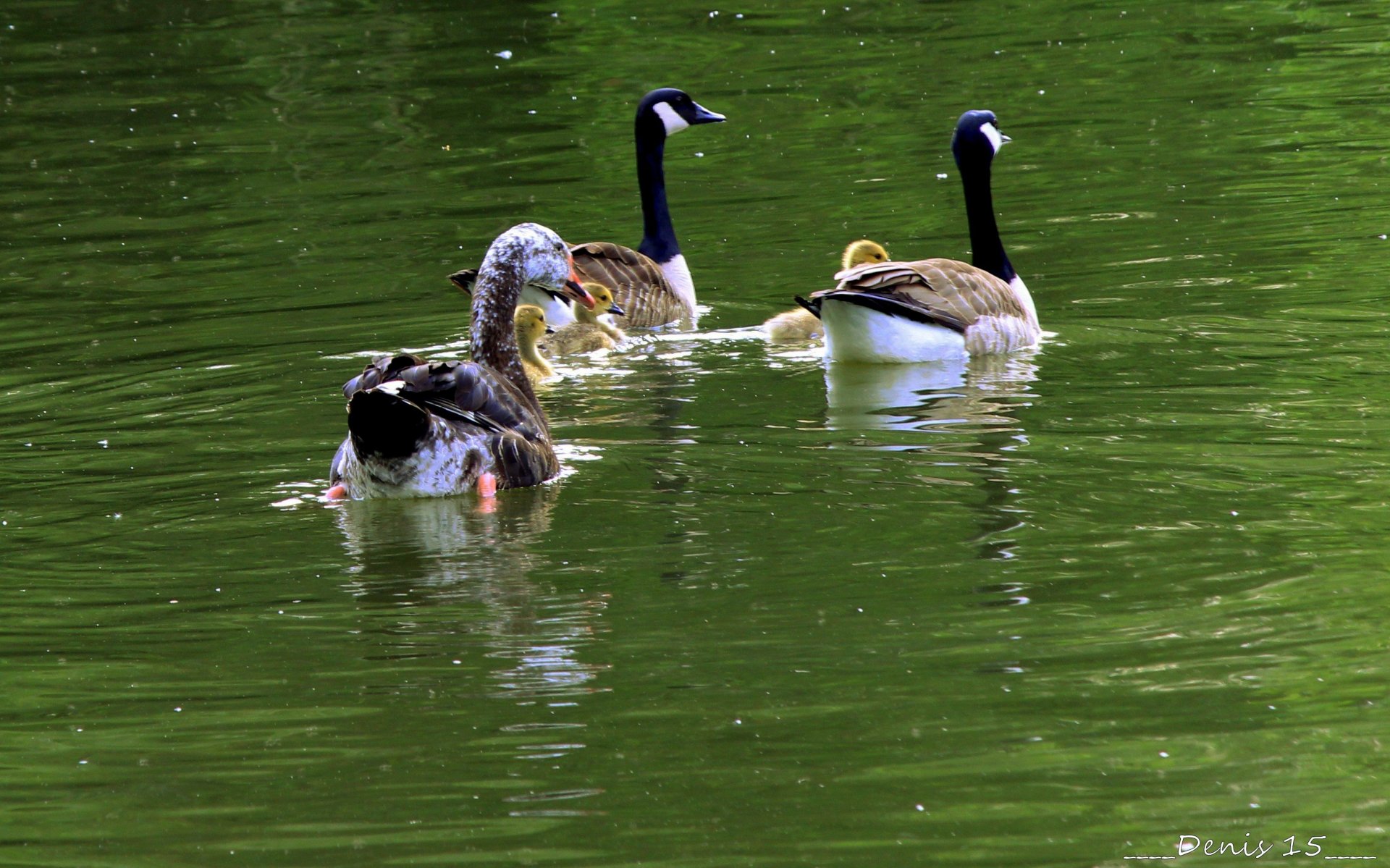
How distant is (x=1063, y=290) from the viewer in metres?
14.7

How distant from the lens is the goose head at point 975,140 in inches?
559

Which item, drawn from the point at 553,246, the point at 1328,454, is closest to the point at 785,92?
the point at 553,246

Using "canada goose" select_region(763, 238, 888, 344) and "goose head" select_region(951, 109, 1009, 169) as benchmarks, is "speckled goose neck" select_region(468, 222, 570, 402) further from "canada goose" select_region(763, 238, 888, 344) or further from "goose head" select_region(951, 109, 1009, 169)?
"goose head" select_region(951, 109, 1009, 169)

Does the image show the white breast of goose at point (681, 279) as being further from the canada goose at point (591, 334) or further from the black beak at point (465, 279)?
the black beak at point (465, 279)

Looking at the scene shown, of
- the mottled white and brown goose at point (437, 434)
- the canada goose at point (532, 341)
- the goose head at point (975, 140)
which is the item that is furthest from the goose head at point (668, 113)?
the mottled white and brown goose at point (437, 434)

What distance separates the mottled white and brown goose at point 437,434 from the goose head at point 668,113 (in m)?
6.70

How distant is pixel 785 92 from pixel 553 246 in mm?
13781

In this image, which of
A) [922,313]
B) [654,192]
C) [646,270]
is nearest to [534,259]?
[922,313]

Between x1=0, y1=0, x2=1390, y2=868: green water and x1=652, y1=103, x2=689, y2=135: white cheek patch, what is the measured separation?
46.9 inches

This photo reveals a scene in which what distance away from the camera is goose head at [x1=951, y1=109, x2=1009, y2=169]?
559 inches

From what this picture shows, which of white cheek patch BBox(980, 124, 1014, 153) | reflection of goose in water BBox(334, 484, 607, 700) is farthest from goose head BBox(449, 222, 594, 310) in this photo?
white cheek patch BBox(980, 124, 1014, 153)

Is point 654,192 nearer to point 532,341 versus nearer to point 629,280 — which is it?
point 629,280

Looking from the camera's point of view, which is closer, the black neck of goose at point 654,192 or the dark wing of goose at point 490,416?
the dark wing of goose at point 490,416

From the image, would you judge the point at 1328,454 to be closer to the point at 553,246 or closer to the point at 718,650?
the point at 718,650
